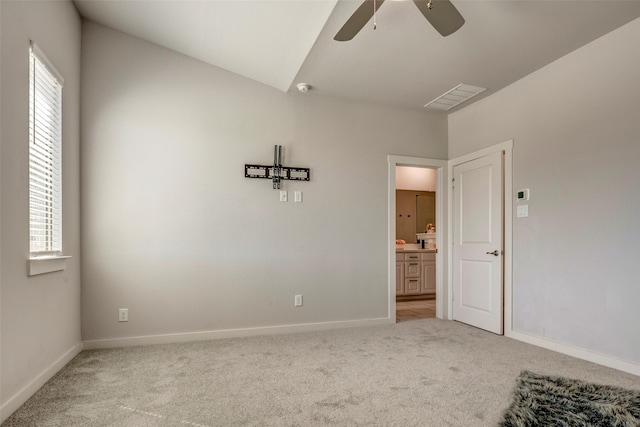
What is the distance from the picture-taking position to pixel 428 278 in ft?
19.3

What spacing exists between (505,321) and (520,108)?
2.13 meters

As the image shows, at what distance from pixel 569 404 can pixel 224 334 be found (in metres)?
2.77

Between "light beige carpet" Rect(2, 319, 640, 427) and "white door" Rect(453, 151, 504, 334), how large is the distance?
475 millimetres

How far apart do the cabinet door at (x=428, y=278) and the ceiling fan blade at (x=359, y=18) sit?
452 cm

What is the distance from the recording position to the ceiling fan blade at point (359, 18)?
6.00 ft

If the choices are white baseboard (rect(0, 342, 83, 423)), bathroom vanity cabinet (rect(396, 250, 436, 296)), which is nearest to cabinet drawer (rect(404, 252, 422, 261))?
bathroom vanity cabinet (rect(396, 250, 436, 296))

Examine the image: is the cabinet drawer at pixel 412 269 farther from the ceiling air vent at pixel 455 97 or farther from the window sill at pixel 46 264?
the window sill at pixel 46 264

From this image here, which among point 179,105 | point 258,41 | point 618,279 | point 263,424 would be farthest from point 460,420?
point 179,105

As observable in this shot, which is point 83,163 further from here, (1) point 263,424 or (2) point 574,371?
(2) point 574,371

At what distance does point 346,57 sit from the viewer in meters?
3.04

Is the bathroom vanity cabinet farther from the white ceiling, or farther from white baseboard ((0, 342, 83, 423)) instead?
white baseboard ((0, 342, 83, 423))

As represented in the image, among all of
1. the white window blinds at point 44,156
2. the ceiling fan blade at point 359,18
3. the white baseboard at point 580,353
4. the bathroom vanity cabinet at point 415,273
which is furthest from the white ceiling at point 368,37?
the bathroom vanity cabinet at point 415,273

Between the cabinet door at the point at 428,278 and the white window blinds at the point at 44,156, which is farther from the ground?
the white window blinds at the point at 44,156

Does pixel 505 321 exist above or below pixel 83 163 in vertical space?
below
